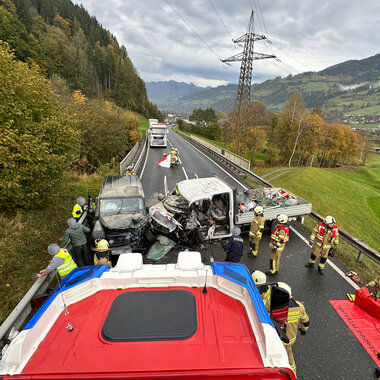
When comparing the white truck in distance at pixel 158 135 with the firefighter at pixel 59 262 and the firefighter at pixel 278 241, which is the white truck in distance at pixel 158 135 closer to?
the firefighter at pixel 278 241

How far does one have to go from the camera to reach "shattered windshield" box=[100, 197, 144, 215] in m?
7.74

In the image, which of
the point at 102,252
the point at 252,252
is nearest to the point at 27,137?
the point at 102,252

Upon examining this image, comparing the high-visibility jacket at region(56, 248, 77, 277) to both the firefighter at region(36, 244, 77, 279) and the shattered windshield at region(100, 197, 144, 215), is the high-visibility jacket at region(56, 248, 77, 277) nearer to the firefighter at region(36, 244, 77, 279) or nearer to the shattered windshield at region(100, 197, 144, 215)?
the firefighter at region(36, 244, 77, 279)

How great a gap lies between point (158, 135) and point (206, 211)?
24113 mm

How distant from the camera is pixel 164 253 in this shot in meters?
6.95

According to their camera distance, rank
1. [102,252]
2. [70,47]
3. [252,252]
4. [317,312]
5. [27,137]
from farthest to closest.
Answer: [70,47], [252,252], [27,137], [102,252], [317,312]

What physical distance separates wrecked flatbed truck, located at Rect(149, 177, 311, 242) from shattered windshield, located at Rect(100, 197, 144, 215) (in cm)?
62

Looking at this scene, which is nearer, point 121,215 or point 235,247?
point 235,247

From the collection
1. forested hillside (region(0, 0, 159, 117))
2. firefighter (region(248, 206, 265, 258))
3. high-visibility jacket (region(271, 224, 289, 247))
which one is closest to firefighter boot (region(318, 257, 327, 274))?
high-visibility jacket (region(271, 224, 289, 247))

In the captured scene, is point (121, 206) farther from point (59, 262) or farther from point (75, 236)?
point (59, 262)

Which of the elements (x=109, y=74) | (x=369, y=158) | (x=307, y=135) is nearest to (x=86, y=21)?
(x=109, y=74)

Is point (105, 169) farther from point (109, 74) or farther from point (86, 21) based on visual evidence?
point (86, 21)

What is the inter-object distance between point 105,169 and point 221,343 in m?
17.3

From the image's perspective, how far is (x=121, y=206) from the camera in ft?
26.1
